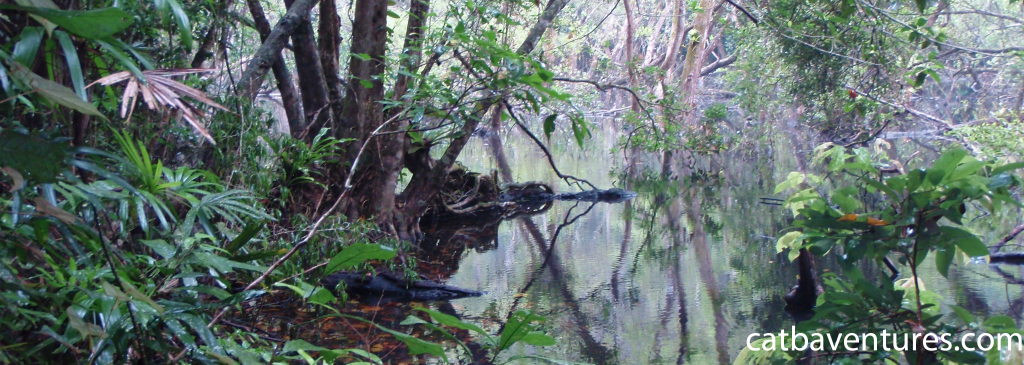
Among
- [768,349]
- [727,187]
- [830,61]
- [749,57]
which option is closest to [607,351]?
[768,349]

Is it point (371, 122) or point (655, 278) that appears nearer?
point (371, 122)

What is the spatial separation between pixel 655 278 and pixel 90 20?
4748mm

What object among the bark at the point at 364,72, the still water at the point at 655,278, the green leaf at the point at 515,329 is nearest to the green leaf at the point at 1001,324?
the still water at the point at 655,278

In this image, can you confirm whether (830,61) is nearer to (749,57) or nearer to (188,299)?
(749,57)

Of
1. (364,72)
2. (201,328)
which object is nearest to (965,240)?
(201,328)

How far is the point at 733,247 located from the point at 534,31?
271 centimetres

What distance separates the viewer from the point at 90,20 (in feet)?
3.01

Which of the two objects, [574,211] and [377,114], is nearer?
[377,114]

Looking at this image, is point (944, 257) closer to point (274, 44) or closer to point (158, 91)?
point (158, 91)

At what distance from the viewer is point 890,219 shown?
1649 mm

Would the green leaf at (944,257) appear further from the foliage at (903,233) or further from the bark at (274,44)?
the bark at (274,44)

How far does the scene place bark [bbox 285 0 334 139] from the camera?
4.92m

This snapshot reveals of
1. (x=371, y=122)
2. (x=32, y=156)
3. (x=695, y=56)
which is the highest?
(x=695, y=56)

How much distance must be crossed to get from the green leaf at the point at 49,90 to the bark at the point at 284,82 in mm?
4181
